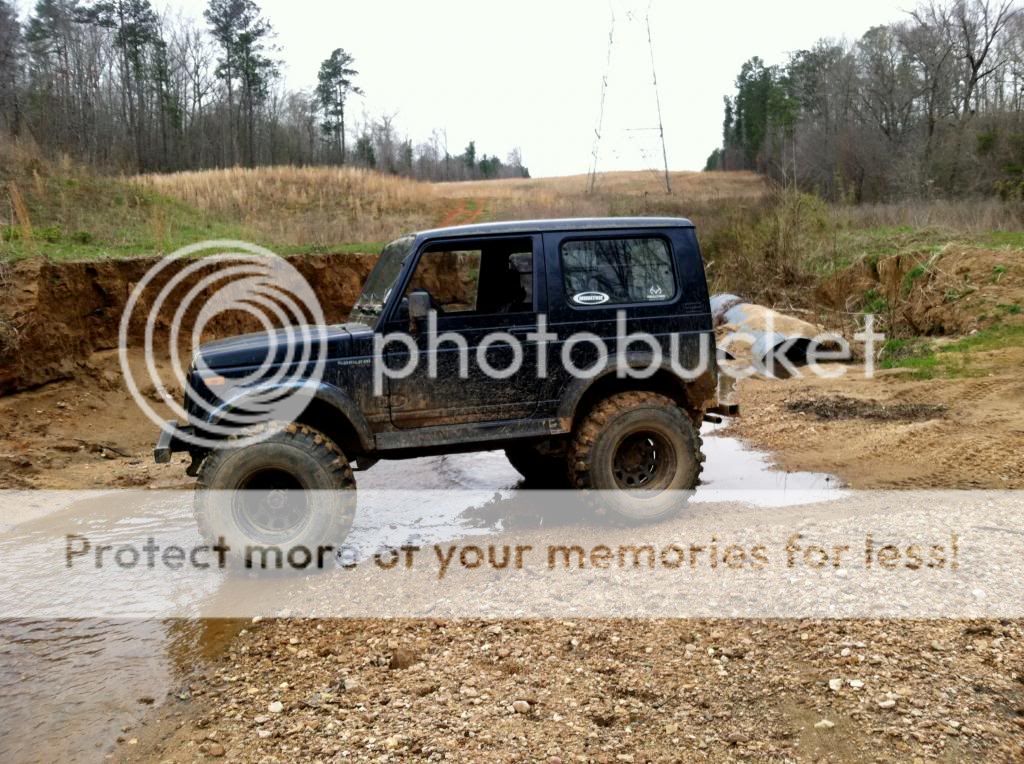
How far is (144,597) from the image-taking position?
5.39m

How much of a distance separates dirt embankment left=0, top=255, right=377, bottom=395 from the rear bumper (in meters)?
6.67

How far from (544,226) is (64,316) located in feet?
31.1

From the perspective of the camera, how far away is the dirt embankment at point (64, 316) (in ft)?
36.2

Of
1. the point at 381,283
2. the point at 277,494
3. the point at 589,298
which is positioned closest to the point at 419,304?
the point at 381,283

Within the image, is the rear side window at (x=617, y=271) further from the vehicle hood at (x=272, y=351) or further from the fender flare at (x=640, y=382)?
the vehicle hood at (x=272, y=351)

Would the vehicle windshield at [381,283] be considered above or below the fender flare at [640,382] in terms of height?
above

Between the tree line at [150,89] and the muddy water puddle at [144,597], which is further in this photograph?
the tree line at [150,89]

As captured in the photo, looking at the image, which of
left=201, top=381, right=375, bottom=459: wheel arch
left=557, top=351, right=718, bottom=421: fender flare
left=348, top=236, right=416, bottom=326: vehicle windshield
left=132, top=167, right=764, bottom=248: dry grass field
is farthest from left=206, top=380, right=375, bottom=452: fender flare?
left=132, top=167, right=764, bottom=248: dry grass field

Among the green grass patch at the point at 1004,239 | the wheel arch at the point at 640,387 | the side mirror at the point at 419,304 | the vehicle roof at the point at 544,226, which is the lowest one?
the wheel arch at the point at 640,387

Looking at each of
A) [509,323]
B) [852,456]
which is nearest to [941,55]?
[852,456]

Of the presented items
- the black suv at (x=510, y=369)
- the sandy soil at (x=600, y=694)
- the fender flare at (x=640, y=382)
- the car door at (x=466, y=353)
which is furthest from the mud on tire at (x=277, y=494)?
the fender flare at (x=640, y=382)

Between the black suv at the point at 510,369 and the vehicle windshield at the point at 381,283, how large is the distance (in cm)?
2

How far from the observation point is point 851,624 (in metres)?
4.34

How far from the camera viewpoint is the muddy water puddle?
156 inches
